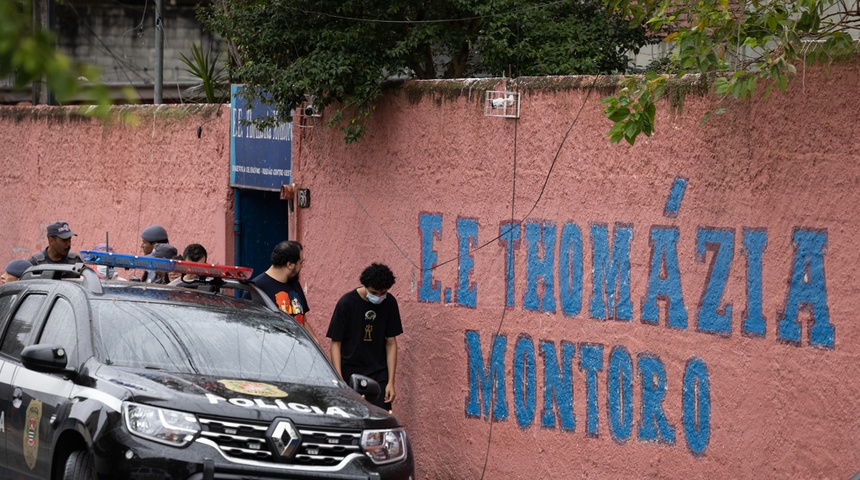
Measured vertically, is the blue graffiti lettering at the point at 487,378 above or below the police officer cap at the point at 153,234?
below

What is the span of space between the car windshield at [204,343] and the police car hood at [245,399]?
0.19 meters

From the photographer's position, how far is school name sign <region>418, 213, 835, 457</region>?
25.0ft

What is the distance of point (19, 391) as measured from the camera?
24.9 ft

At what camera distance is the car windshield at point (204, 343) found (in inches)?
288

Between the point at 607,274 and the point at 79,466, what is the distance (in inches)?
146

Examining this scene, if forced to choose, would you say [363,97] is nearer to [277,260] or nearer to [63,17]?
[277,260]

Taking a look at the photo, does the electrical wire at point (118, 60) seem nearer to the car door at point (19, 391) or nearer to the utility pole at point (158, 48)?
the utility pole at point (158, 48)

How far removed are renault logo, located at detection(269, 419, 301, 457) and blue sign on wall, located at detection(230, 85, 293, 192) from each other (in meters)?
6.21

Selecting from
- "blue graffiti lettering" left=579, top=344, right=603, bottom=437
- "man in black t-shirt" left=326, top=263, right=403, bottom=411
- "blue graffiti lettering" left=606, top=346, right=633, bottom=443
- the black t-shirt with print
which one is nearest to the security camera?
"man in black t-shirt" left=326, top=263, right=403, bottom=411

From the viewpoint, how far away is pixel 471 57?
1370cm

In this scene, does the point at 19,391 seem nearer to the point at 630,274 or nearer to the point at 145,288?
the point at 145,288

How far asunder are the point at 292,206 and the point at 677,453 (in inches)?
217

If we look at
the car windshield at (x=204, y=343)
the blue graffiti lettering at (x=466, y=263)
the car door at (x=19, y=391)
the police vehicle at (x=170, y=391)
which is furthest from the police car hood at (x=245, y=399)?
the blue graffiti lettering at (x=466, y=263)

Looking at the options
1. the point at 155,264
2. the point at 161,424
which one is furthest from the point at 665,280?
the point at 161,424
